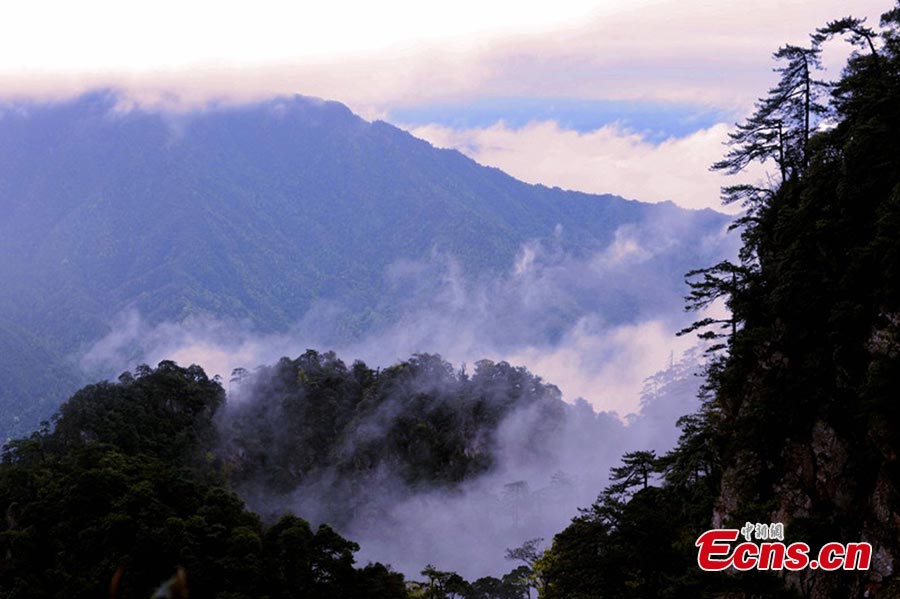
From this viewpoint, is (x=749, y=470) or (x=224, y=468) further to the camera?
(x=224, y=468)

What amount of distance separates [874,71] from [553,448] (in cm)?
9750

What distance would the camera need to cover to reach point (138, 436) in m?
78.1

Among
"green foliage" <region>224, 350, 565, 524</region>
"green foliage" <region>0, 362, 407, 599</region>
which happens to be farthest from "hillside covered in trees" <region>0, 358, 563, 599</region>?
"green foliage" <region>224, 350, 565, 524</region>

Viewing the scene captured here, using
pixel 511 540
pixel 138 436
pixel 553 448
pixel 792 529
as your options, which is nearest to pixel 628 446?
pixel 553 448

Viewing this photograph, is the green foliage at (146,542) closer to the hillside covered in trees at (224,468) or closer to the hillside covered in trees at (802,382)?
the hillside covered in trees at (224,468)

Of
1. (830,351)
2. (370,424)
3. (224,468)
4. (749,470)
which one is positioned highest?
(370,424)

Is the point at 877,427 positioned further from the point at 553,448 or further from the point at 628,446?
the point at 628,446

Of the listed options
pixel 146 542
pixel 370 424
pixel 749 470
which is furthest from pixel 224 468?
pixel 749 470

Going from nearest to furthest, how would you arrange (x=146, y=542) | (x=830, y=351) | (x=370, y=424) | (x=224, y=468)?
(x=830, y=351) → (x=146, y=542) → (x=224, y=468) → (x=370, y=424)

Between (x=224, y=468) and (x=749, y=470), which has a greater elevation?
(x=224, y=468)

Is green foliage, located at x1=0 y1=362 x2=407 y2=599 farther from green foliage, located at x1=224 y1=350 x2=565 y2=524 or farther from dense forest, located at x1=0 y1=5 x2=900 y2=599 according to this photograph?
green foliage, located at x1=224 y1=350 x2=565 y2=524

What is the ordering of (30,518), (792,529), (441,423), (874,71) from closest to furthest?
(792,529) → (874,71) → (30,518) → (441,423)

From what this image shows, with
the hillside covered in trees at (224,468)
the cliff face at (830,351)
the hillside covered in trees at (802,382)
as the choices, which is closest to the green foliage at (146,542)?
the hillside covered in trees at (224,468)

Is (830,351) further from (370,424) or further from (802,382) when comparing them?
(370,424)
